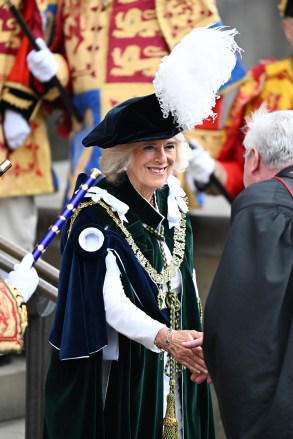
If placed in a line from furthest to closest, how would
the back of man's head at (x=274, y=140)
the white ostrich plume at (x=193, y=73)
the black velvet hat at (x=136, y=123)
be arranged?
the black velvet hat at (x=136, y=123)
the white ostrich plume at (x=193, y=73)
the back of man's head at (x=274, y=140)

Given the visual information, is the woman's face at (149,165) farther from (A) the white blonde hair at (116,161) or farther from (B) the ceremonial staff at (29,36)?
(B) the ceremonial staff at (29,36)

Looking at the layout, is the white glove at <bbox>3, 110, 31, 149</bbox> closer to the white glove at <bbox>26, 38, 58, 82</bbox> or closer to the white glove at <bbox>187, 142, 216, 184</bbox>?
the white glove at <bbox>26, 38, 58, 82</bbox>

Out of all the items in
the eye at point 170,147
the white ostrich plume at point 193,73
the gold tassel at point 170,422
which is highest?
the white ostrich plume at point 193,73

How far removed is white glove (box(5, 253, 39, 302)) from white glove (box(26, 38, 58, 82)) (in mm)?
1739

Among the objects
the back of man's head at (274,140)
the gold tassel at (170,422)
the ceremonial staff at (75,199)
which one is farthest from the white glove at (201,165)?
the back of man's head at (274,140)

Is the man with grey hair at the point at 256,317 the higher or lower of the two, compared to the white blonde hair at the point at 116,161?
lower

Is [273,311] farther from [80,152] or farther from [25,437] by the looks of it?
[80,152]

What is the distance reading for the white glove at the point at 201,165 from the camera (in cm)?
671

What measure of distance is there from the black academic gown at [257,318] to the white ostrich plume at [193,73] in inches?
28.9

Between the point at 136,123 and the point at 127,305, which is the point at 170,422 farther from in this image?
the point at 136,123

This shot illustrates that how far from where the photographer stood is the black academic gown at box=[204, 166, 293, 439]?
11.0ft

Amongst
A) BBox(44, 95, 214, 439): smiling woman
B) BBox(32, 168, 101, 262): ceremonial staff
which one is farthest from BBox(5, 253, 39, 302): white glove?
BBox(44, 95, 214, 439): smiling woman

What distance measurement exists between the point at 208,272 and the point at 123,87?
4.50 ft

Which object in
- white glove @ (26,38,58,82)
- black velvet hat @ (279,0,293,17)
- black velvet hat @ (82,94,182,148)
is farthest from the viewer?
black velvet hat @ (279,0,293,17)
